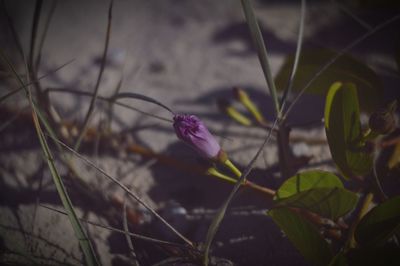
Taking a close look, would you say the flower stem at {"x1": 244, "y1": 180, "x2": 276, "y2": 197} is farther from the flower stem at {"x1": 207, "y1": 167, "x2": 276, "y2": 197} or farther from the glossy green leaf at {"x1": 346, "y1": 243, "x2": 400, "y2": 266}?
the glossy green leaf at {"x1": 346, "y1": 243, "x2": 400, "y2": 266}

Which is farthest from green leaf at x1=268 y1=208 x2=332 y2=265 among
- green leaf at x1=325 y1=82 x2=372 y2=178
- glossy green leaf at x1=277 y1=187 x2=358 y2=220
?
green leaf at x1=325 y1=82 x2=372 y2=178

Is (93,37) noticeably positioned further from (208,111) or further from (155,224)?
(155,224)

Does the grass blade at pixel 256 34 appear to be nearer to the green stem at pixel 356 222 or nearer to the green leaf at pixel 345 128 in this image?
the green leaf at pixel 345 128

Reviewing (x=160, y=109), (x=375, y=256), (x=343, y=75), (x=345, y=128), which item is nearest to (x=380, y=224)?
(x=375, y=256)

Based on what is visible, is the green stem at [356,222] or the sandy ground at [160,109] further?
the sandy ground at [160,109]

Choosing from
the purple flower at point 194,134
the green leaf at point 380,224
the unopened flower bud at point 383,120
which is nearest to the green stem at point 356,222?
the green leaf at point 380,224

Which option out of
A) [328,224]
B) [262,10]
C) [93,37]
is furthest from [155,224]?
[262,10]

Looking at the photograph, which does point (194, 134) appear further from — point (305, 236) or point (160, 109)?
point (160, 109)
